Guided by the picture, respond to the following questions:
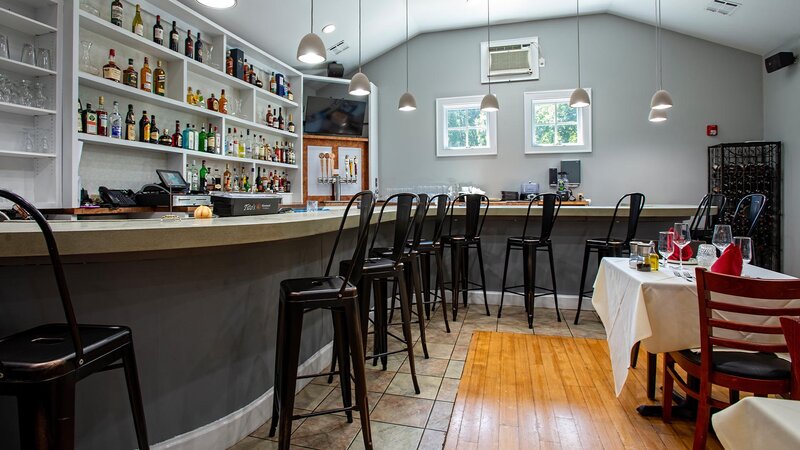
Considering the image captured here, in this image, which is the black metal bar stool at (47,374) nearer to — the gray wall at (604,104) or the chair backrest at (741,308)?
the chair backrest at (741,308)

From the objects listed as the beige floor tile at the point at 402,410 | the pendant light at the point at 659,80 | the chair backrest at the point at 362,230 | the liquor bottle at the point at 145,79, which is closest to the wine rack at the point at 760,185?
the pendant light at the point at 659,80

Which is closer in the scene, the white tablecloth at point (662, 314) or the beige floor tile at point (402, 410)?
the white tablecloth at point (662, 314)

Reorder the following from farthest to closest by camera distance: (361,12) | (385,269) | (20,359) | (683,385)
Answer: (361,12), (385,269), (683,385), (20,359)

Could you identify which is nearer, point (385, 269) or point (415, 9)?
point (385, 269)

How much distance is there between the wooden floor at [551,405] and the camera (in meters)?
1.95

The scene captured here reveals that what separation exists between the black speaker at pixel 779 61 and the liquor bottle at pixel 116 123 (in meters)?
7.53

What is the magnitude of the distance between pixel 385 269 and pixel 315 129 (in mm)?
4952

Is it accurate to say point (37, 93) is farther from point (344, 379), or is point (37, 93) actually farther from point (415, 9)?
→ point (415, 9)

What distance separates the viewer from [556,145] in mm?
6801

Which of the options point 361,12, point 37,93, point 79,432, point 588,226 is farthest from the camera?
point 361,12

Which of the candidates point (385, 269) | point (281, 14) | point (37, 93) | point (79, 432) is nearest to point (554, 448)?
point (385, 269)

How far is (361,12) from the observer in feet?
19.2

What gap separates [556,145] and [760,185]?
266cm

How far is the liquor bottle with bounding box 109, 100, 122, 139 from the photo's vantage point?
368 cm
